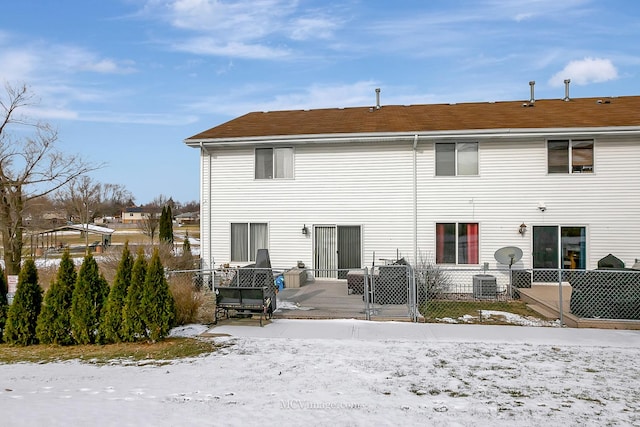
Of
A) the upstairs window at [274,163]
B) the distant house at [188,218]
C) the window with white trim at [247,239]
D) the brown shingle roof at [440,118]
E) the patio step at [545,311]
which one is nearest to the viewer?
the patio step at [545,311]

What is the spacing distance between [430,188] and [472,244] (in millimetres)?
2193

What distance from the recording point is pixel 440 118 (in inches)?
575

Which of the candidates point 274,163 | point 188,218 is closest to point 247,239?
point 274,163

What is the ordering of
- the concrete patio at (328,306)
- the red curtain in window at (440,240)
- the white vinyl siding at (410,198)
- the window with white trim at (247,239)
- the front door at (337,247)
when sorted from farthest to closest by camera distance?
1. the window with white trim at (247,239)
2. the front door at (337,247)
3. the red curtain in window at (440,240)
4. the white vinyl siding at (410,198)
5. the concrete patio at (328,306)

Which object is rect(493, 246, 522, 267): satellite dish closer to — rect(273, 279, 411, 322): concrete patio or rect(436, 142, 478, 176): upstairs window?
rect(436, 142, 478, 176): upstairs window

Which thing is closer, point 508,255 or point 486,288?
point 486,288

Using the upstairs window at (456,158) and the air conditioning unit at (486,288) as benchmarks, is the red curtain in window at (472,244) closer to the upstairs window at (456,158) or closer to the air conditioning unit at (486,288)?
the air conditioning unit at (486,288)

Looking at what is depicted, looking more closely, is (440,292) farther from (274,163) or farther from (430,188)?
(274,163)

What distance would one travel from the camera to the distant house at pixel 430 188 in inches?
500

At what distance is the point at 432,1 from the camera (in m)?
13.6

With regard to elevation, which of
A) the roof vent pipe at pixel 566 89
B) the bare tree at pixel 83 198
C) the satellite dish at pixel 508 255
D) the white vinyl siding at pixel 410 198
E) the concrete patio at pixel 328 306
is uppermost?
the roof vent pipe at pixel 566 89

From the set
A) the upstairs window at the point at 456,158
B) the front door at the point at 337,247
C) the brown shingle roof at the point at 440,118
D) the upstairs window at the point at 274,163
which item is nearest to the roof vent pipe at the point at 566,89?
the brown shingle roof at the point at 440,118

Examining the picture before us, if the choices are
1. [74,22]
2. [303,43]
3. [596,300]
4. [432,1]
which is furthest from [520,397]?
[74,22]

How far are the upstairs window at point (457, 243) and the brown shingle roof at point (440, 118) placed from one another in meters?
3.08
